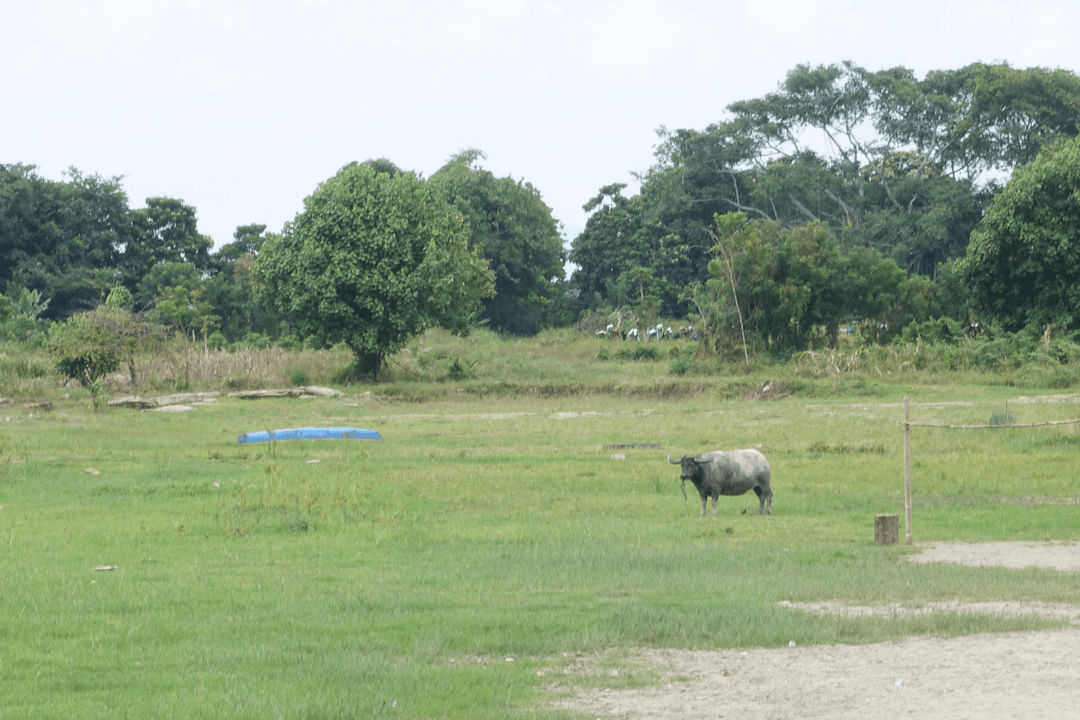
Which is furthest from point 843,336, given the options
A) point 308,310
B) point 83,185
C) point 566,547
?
point 83,185

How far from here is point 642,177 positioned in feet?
254

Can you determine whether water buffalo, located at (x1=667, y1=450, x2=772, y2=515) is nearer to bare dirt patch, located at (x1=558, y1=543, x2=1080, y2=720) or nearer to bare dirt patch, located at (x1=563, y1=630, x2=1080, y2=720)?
bare dirt patch, located at (x1=558, y1=543, x2=1080, y2=720)

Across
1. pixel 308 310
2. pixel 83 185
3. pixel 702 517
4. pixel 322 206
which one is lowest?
pixel 702 517

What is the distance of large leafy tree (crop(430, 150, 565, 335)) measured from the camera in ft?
227

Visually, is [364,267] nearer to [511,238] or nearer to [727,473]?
[511,238]

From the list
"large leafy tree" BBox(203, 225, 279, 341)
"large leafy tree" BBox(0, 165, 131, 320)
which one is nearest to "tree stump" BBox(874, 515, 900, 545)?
"large leafy tree" BBox(203, 225, 279, 341)

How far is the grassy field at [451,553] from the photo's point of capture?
8.41 meters

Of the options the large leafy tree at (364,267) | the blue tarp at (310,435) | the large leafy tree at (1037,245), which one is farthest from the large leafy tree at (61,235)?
the large leafy tree at (1037,245)

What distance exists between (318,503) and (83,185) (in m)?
55.8

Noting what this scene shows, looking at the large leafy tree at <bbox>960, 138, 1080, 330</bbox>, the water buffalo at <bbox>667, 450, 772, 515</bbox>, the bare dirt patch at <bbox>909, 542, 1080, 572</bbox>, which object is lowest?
the bare dirt patch at <bbox>909, 542, 1080, 572</bbox>

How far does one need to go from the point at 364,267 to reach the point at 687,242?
98.0 ft

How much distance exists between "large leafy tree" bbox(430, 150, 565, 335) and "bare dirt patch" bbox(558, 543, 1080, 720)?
58.1 m

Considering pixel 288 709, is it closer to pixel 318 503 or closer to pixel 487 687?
pixel 487 687

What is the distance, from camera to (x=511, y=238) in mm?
70375
